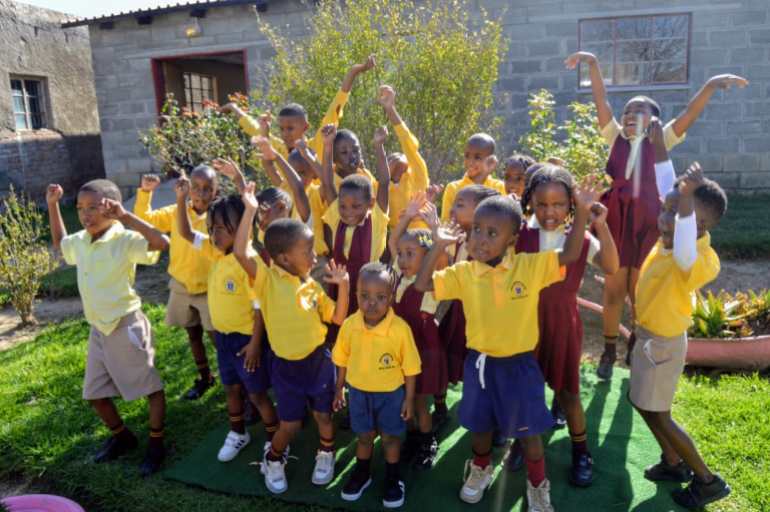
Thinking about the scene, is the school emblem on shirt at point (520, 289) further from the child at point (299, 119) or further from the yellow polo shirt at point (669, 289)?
the child at point (299, 119)

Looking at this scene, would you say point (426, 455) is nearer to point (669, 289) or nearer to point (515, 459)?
point (515, 459)

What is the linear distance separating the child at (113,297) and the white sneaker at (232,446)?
348 millimetres

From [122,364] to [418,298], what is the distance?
1608 mm

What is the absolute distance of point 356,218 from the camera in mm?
3303

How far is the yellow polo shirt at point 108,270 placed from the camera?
3256 mm

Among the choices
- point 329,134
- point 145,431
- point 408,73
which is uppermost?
point 408,73

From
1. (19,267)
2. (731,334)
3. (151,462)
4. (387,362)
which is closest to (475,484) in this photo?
(387,362)

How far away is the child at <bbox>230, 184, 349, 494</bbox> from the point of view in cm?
290

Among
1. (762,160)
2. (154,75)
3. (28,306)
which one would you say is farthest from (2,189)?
(762,160)

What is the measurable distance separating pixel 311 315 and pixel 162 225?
1527 millimetres

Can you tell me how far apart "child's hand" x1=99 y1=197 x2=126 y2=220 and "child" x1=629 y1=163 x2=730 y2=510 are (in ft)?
8.34

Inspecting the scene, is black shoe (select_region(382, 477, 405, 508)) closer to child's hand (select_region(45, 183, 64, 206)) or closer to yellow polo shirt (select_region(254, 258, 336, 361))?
yellow polo shirt (select_region(254, 258, 336, 361))

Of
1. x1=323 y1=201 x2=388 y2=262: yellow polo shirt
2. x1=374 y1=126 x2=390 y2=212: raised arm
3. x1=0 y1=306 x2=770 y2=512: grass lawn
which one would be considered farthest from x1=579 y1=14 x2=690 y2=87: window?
x1=323 y1=201 x2=388 y2=262: yellow polo shirt

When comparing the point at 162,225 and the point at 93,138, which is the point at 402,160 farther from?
the point at 93,138
